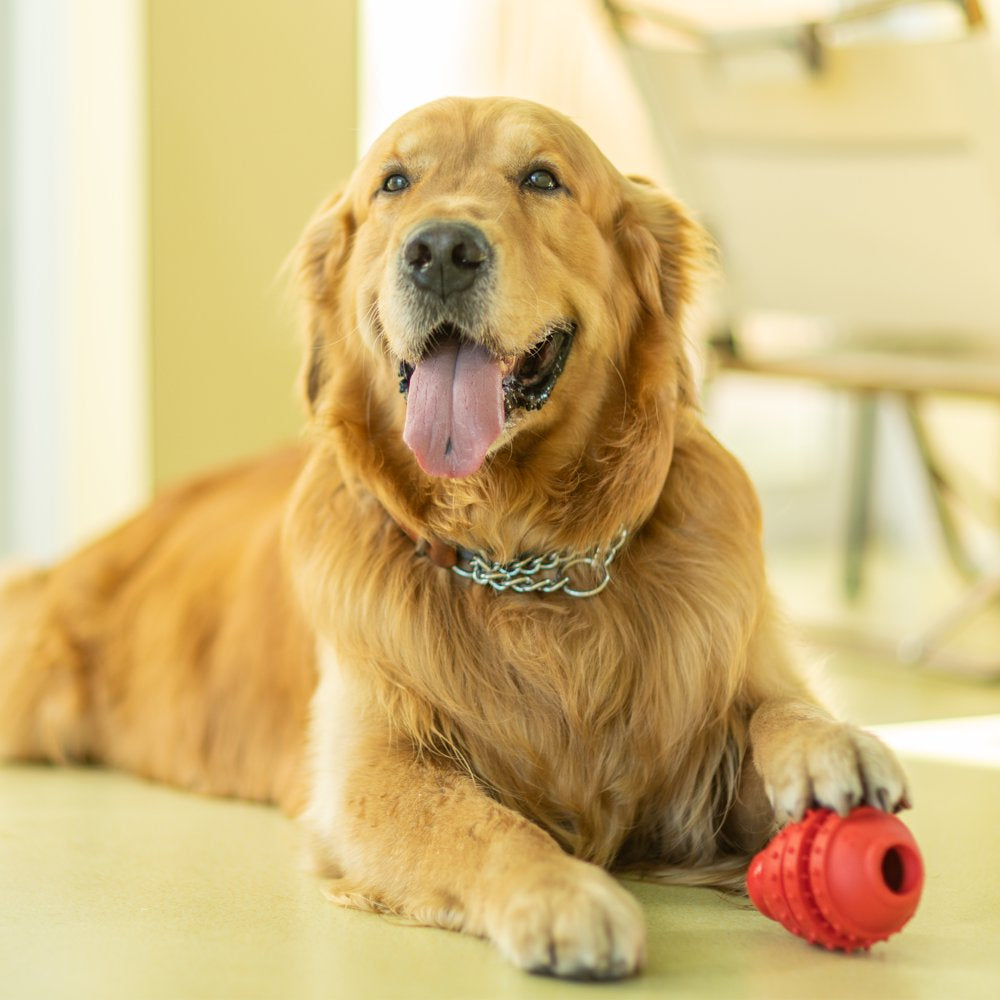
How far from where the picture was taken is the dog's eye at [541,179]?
2031mm

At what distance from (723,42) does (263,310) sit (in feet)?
4.88

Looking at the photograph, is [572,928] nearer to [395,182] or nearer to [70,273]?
[395,182]

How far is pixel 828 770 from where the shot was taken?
1665mm

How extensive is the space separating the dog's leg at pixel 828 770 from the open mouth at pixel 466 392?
1.68 ft

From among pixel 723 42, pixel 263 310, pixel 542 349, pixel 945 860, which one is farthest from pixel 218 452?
pixel 945 860

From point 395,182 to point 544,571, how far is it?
22.7 inches

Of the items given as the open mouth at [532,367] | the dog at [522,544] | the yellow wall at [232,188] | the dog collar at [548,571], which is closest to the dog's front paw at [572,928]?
the dog at [522,544]

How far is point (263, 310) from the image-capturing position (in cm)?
426

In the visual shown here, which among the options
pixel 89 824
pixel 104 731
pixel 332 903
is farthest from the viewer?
pixel 104 731

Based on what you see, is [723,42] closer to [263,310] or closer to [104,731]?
[263,310]

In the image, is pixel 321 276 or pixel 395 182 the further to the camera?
pixel 321 276

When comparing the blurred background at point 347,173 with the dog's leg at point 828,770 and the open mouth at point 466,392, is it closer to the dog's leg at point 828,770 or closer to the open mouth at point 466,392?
the open mouth at point 466,392

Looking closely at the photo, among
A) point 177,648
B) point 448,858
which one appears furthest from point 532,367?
point 177,648

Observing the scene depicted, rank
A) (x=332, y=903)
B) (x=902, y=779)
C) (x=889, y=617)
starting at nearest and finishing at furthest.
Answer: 1. (x=902, y=779)
2. (x=332, y=903)
3. (x=889, y=617)
